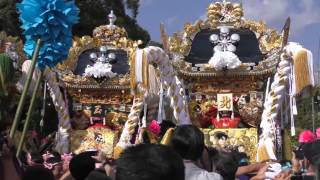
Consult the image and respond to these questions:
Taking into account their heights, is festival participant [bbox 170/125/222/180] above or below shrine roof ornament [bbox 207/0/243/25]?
below

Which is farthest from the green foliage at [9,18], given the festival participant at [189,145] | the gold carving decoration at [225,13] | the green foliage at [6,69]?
the festival participant at [189,145]

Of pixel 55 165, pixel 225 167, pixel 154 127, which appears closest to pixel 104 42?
pixel 154 127

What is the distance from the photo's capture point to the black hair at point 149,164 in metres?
1.90

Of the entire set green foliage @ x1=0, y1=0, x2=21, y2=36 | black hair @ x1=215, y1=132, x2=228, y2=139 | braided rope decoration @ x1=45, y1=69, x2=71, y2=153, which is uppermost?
green foliage @ x1=0, y1=0, x2=21, y2=36

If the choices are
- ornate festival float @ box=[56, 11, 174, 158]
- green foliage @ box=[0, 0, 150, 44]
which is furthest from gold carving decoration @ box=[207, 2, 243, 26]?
green foliage @ box=[0, 0, 150, 44]

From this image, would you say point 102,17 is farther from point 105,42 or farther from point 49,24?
point 49,24

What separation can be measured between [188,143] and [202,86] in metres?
6.24

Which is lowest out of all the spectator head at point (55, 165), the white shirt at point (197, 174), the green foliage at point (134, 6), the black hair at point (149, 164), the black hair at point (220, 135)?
the spectator head at point (55, 165)

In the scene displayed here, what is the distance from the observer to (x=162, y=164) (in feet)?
6.30

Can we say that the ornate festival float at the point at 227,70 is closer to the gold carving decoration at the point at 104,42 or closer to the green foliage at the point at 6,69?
the gold carving decoration at the point at 104,42

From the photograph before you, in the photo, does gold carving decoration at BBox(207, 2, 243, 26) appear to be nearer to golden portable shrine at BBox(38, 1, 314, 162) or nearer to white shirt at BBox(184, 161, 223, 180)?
golden portable shrine at BBox(38, 1, 314, 162)

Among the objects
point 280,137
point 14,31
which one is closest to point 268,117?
point 280,137

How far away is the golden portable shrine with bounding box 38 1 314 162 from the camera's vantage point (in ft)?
25.0

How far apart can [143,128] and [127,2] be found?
17300mm
